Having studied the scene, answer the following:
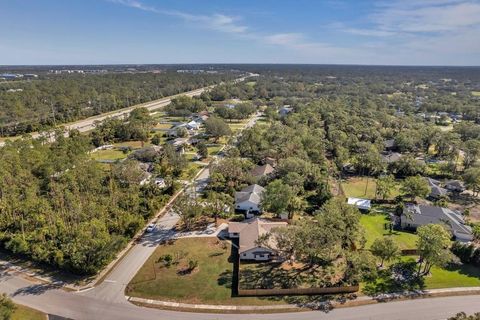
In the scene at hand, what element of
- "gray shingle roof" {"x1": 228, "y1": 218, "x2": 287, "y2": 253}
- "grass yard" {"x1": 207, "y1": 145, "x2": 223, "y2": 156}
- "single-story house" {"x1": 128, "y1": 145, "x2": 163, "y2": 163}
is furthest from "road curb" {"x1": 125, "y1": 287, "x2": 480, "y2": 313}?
"grass yard" {"x1": 207, "y1": 145, "x2": 223, "y2": 156}

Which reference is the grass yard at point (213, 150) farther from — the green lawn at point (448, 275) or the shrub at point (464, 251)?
the shrub at point (464, 251)

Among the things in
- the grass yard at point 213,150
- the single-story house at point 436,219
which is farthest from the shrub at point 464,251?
the grass yard at point 213,150

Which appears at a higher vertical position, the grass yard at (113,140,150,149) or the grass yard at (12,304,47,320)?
the grass yard at (113,140,150,149)

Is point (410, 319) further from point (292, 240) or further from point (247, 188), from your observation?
point (247, 188)

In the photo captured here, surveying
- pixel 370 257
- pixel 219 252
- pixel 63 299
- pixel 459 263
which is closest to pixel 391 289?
pixel 370 257

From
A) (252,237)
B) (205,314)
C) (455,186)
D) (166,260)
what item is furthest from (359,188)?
(205,314)

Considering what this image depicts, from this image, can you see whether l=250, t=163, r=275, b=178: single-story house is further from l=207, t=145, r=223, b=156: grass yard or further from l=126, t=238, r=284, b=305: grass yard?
l=126, t=238, r=284, b=305: grass yard
